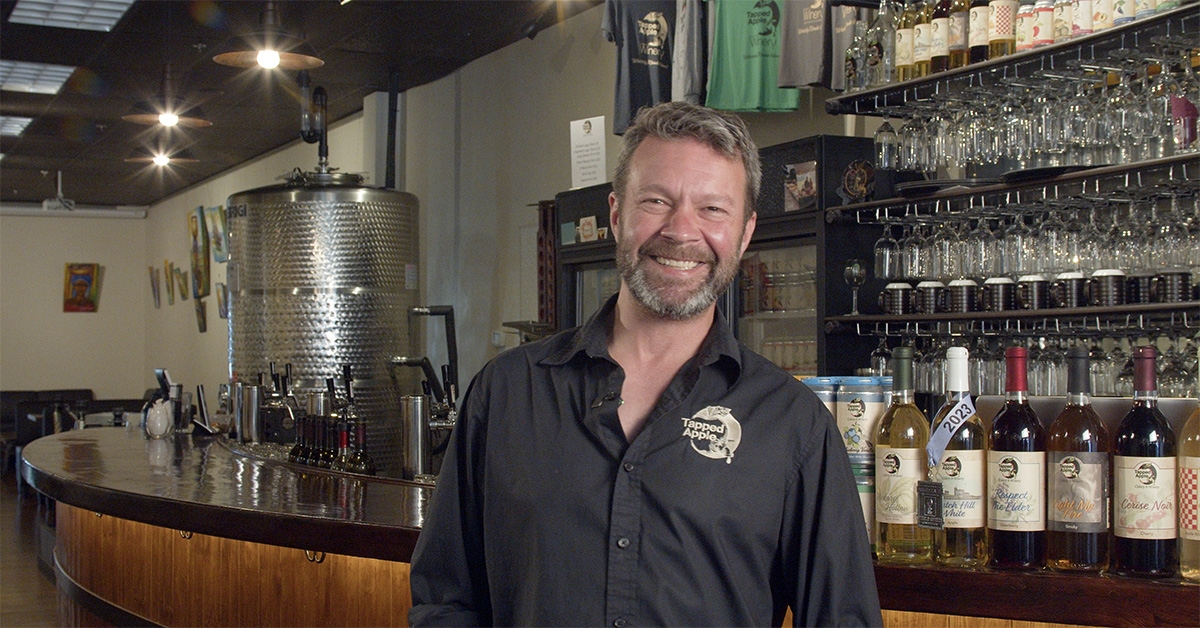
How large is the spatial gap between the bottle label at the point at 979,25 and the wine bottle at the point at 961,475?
2.35 m

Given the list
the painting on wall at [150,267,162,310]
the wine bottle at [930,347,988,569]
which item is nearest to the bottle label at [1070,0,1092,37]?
the wine bottle at [930,347,988,569]

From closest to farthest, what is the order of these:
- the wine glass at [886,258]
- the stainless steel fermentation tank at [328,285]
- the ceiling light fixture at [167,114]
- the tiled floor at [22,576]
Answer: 1. the wine glass at [886,258]
2. the tiled floor at [22,576]
3. the stainless steel fermentation tank at [328,285]
4. the ceiling light fixture at [167,114]

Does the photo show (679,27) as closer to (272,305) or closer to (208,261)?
(272,305)

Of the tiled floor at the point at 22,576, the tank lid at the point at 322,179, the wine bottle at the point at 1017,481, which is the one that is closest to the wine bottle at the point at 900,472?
the wine bottle at the point at 1017,481

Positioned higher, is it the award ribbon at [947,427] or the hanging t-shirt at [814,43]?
the hanging t-shirt at [814,43]

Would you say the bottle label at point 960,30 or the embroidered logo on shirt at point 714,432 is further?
the bottle label at point 960,30

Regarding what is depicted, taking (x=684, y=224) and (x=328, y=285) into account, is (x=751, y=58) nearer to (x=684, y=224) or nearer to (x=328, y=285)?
(x=328, y=285)

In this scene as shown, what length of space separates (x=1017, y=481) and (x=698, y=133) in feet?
2.87

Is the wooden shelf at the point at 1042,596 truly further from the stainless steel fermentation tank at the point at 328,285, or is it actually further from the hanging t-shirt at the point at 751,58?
the stainless steel fermentation tank at the point at 328,285

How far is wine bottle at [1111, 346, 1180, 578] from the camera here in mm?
1870

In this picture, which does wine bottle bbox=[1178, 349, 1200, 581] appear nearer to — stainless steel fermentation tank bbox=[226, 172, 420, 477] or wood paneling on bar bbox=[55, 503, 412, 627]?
wood paneling on bar bbox=[55, 503, 412, 627]

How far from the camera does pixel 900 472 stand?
6.72ft

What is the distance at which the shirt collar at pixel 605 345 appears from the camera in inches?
62.6

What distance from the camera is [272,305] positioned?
736 cm
